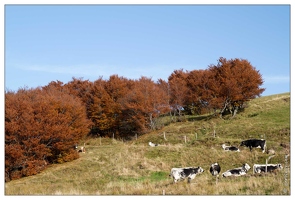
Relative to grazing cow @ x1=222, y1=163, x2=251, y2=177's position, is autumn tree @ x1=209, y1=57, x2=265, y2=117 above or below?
above

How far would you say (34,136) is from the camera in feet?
105

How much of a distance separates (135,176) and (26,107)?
14.6m

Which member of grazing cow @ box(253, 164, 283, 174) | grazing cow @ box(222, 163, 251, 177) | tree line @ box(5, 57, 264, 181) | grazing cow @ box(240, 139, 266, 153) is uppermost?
tree line @ box(5, 57, 264, 181)

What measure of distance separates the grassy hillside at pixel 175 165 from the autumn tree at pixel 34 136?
1.75 meters

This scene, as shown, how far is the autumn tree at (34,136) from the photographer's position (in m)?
30.2

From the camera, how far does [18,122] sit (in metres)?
31.5

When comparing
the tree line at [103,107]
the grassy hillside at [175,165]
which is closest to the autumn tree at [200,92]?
the tree line at [103,107]

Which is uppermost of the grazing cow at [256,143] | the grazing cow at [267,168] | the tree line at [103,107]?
the tree line at [103,107]

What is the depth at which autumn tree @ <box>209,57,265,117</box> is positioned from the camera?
165 feet

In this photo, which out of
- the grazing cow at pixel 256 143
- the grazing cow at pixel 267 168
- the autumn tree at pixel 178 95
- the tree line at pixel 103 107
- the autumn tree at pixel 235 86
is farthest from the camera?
the autumn tree at pixel 178 95

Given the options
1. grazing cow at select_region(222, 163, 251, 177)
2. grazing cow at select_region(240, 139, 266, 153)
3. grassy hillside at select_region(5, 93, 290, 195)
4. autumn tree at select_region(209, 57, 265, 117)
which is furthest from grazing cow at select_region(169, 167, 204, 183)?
autumn tree at select_region(209, 57, 265, 117)

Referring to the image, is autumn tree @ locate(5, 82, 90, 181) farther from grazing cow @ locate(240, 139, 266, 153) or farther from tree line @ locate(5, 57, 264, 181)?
grazing cow @ locate(240, 139, 266, 153)

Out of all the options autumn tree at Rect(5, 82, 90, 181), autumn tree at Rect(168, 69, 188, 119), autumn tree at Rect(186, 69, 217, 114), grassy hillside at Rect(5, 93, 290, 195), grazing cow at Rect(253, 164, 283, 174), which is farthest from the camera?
autumn tree at Rect(168, 69, 188, 119)

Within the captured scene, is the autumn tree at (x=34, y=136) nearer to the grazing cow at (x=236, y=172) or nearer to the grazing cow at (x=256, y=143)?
the grazing cow at (x=256, y=143)
